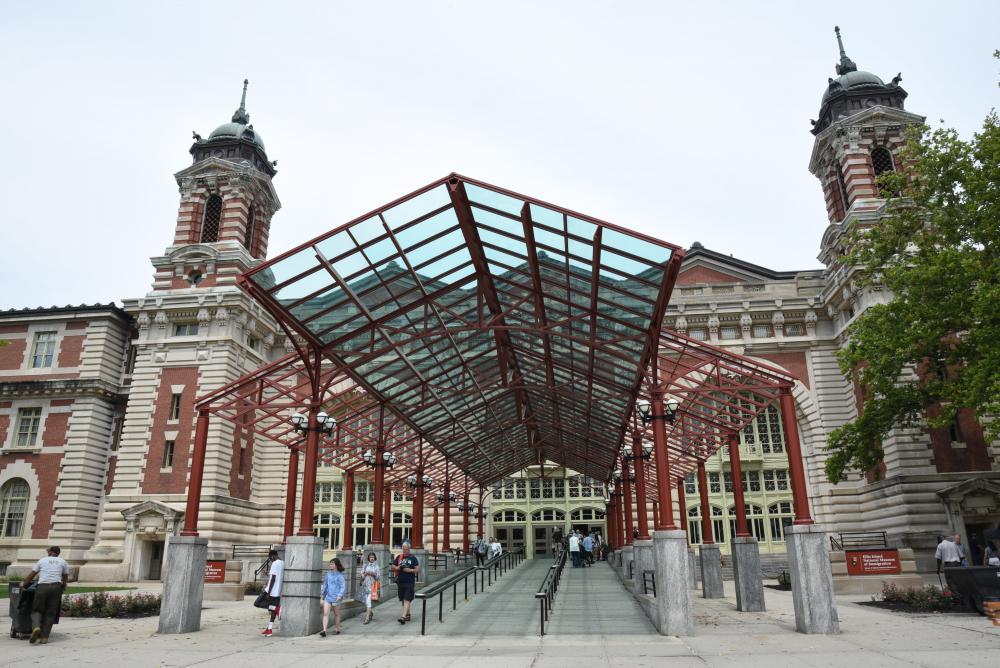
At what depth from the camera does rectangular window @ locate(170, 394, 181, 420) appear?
35.8 metres

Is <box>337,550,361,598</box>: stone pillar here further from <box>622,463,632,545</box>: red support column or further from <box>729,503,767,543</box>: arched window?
<box>729,503,767,543</box>: arched window

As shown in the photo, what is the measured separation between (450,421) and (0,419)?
92.8 ft

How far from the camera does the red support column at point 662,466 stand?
13.8 m

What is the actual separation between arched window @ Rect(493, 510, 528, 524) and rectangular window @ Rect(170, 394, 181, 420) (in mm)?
20191

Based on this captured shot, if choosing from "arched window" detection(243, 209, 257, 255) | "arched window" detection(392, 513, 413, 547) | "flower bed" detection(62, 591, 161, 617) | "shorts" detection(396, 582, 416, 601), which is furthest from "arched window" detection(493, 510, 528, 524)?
"shorts" detection(396, 582, 416, 601)

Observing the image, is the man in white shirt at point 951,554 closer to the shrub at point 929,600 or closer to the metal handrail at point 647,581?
the shrub at point 929,600

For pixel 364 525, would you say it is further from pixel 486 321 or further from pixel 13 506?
pixel 486 321

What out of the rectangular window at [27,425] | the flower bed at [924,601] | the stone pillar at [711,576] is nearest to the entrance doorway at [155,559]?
the rectangular window at [27,425]

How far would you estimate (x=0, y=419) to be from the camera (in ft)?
122

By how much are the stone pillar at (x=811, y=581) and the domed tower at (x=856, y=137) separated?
89.9ft

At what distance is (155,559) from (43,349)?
1470cm

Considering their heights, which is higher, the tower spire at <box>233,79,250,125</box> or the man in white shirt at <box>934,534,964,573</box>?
the tower spire at <box>233,79,250,125</box>

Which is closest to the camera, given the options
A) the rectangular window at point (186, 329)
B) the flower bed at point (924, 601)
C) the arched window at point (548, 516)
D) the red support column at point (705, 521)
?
the flower bed at point (924, 601)

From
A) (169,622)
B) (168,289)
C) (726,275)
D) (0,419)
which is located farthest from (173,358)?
(726,275)
